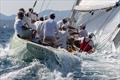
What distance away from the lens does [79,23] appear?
2744 cm

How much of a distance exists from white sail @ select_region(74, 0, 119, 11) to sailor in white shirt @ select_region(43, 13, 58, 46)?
15.2 ft

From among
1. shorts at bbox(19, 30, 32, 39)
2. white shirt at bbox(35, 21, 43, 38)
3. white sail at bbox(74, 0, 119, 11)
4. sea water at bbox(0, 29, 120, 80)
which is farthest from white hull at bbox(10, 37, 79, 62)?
white sail at bbox(74, 0, 119, 11)

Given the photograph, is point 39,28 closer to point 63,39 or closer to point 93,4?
point 63,39

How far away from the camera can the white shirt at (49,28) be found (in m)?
18.6

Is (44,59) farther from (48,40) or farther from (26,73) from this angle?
(48,40)

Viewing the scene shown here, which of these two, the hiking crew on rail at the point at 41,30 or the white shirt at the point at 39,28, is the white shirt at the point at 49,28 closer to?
the hiking crew on rail at the point at 41,30

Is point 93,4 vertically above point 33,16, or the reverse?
point 93,4

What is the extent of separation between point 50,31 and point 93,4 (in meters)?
5.80

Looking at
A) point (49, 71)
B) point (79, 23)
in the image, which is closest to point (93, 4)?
point (79, 23)

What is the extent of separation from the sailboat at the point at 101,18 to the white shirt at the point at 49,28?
4.87 metres

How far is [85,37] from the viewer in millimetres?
23594

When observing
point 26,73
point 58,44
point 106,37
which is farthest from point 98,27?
point 26,73

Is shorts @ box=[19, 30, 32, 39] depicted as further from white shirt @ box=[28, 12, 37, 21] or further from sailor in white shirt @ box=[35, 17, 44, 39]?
white shirt @ box=[28, 12, 37, 21]

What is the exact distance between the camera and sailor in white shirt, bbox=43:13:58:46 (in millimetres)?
18641
